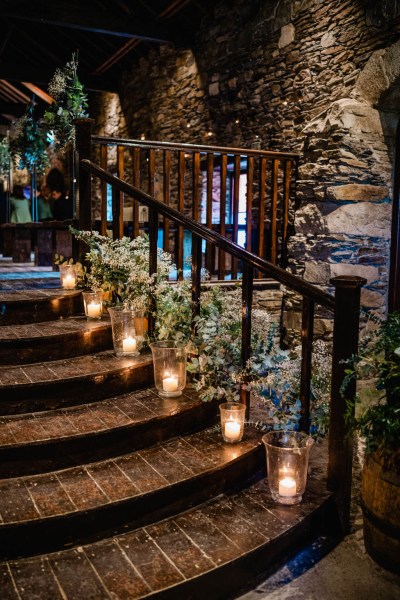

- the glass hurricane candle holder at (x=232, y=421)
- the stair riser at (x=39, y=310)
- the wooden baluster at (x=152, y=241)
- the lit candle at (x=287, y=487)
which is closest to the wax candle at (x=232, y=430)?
the glass hurricane candle holder at (x=232, y=421)

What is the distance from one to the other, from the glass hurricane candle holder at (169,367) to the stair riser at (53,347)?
57 cm

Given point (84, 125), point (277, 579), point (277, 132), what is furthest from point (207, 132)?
point (277, 579)

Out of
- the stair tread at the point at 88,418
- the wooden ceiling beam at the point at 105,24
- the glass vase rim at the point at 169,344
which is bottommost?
the stair tread at the point at 88,418

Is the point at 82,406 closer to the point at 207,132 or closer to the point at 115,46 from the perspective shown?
the point at 207,132

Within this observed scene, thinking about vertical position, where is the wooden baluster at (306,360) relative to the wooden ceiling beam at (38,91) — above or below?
below

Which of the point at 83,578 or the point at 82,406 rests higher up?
the point at 82,406

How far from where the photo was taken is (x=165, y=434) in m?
2.83

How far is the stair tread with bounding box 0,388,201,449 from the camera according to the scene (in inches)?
98.0

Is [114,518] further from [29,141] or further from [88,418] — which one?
[29,141]

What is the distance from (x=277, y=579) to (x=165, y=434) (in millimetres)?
901

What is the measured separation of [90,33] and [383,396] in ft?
30.6

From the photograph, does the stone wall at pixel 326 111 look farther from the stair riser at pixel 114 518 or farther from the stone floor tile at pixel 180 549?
the stone floor tile at pixel 180 549

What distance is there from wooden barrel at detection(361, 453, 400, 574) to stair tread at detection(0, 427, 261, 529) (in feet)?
2.10

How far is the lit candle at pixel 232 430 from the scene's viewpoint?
9.11 feet
